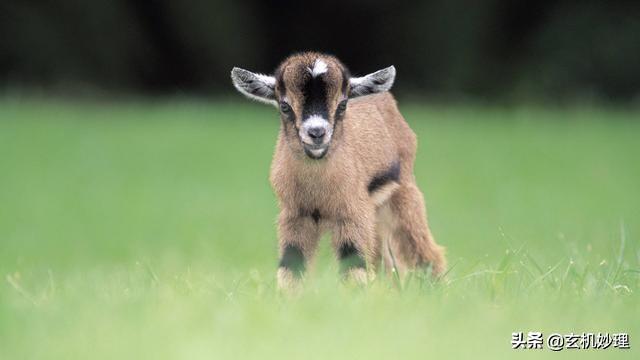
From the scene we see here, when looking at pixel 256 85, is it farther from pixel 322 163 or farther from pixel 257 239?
pixel 257 239

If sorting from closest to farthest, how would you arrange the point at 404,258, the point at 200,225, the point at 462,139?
1. the point at 404,258
2. the point at 200,225
3. the point at 462,139

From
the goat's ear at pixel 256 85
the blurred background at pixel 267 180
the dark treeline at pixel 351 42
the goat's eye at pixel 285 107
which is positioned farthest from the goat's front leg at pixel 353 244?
the dark treeline at pixel 351 42

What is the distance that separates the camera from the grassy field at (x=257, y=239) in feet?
19.1

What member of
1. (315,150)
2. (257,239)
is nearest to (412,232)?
(315,150)

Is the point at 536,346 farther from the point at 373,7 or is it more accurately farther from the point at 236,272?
the point at 373,7

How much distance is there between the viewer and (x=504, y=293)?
22.2 ft

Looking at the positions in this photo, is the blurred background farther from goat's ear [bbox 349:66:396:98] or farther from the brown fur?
goat's ear [bbox 349:66:396:98]

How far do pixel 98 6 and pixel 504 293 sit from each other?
1732 centimetres

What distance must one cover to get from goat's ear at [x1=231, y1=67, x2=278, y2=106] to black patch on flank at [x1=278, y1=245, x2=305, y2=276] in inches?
31.2

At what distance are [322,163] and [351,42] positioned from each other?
55.8 feet

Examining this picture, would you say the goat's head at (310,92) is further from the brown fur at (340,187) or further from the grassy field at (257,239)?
the grassy field at (257,239)

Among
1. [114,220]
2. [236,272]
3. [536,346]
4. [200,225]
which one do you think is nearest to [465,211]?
[200,225]

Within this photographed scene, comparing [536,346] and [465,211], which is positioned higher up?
[536,346]

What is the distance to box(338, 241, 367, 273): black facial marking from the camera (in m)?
7.04
